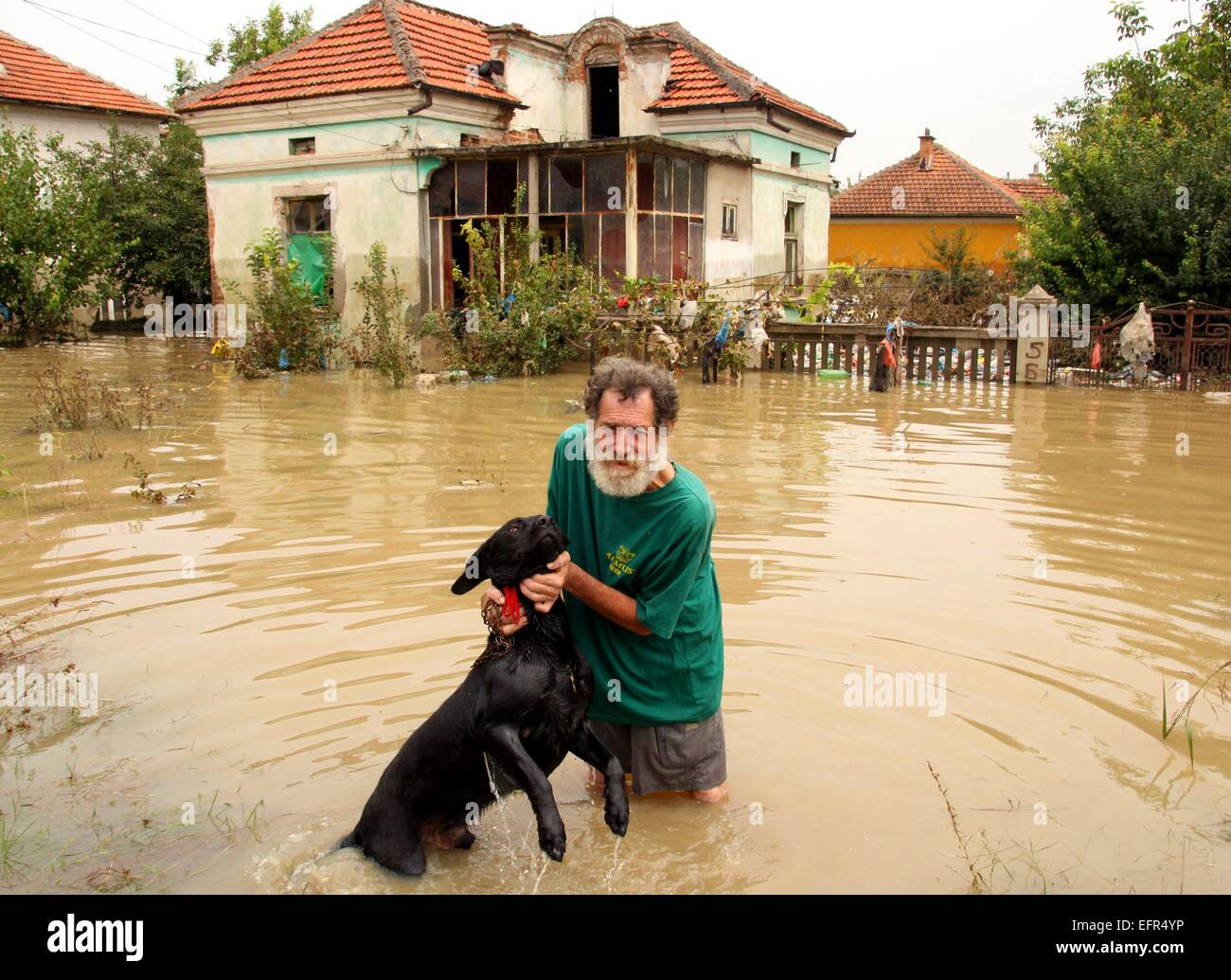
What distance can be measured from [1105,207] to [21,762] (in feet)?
65.8

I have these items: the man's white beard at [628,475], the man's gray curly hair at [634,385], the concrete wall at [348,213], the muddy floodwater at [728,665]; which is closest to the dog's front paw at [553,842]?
the muddy floodwater at [728,665]

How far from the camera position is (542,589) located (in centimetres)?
358

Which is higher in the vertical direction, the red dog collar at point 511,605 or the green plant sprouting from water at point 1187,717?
the red dog collar at point 511,605

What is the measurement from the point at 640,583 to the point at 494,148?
17.8 metres

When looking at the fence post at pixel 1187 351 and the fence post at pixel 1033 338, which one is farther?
the fence post at pixel 1033 338

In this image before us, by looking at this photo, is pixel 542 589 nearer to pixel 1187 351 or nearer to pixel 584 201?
pixel 1187 351

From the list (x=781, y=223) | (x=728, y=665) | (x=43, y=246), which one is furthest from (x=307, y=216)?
(x=728, y=665)

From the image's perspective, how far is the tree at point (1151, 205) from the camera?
1883 cm

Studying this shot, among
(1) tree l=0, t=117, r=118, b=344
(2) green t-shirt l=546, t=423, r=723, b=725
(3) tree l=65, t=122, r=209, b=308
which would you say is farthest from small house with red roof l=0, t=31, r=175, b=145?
(2) green t-shirt l=546, t=423, r=723, b=725

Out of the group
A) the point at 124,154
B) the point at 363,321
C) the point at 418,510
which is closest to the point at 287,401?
the point at 363,321

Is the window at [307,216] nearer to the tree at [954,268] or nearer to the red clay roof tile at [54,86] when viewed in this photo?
the red clay roof tile at [54,86]

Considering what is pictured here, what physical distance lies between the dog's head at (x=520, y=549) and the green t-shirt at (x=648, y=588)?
1.39 ft

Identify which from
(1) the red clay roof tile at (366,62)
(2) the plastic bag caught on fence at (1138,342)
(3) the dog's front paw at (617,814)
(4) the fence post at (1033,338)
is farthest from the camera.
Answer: (1) the red clay roof tile at (366,62)

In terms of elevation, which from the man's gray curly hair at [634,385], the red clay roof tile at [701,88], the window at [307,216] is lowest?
the man's gray curly hair at [634,385]
